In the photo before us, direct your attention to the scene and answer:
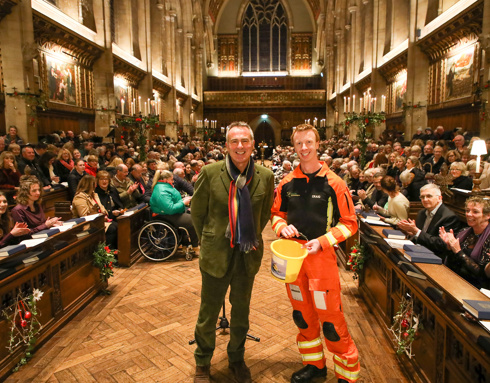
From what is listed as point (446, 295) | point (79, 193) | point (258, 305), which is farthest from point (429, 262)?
point (79, 193)

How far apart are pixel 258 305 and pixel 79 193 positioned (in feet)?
9.02

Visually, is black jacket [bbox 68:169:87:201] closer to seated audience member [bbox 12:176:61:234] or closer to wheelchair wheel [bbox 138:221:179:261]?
wheelchair wheel [bbox 138:221:179:261]

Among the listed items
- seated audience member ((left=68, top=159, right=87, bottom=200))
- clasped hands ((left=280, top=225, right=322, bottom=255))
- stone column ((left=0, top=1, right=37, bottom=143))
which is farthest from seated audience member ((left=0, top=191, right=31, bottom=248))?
stone column ((left=0, top=1, right=37, bottom=143))

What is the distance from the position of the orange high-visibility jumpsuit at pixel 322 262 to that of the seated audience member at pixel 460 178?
3.57m

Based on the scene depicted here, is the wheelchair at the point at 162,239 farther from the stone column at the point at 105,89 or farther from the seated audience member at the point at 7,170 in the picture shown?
the stone column at the point at 105,89

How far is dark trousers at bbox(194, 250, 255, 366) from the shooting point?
8.18 ft

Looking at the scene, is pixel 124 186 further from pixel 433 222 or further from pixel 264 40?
pixel 264 40

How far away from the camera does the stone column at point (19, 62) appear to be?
8195 mm

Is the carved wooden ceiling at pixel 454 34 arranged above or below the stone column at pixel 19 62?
above

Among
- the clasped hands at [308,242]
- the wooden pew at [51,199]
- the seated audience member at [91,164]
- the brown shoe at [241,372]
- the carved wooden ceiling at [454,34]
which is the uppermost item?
the carved wooden ceiling at [454,34]

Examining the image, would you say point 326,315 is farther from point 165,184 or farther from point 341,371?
point 165,184

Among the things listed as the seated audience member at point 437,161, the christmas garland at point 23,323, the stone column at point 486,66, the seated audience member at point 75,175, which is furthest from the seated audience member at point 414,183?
the seated audience member at point 75,175

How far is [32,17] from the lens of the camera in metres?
8.64

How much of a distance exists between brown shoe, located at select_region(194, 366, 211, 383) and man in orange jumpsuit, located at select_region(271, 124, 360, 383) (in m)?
0.73
